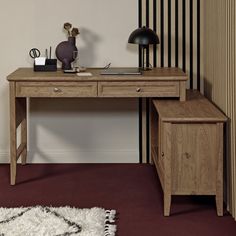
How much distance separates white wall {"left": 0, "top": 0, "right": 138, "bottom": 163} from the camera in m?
4.42

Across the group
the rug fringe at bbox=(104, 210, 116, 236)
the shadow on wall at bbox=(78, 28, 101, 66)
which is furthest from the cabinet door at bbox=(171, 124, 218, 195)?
the shadow on wall at bbox=(78, 28, 101, 66)

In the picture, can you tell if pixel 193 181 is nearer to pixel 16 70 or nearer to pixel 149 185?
pixel 149 185

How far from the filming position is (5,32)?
4434 mm

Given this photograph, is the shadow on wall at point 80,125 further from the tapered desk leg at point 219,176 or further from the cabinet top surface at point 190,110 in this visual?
the tapered desk leg at point 219,176

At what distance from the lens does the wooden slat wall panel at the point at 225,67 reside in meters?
3.25

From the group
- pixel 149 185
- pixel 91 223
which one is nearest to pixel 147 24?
pixel 149 185

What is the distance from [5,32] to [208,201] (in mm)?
2076

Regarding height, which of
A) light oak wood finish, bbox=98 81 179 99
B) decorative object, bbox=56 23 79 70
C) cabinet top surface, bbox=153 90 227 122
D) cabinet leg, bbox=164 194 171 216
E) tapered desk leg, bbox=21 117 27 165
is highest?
decorative object, bbox=56 23 79 70

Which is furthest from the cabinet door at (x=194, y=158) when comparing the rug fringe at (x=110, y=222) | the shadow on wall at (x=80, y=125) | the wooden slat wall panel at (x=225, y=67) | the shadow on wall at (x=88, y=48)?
the shadow on wall at (x=88, y=48)

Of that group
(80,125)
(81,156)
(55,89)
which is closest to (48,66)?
(55,89)

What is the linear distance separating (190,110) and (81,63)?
4.24 feet

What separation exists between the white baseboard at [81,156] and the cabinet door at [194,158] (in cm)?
128

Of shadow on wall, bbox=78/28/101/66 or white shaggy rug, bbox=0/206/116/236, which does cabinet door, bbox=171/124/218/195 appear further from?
shadow on wall, bbox=78/28/101/66

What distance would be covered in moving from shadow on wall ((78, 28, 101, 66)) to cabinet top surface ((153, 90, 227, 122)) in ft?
2.75
